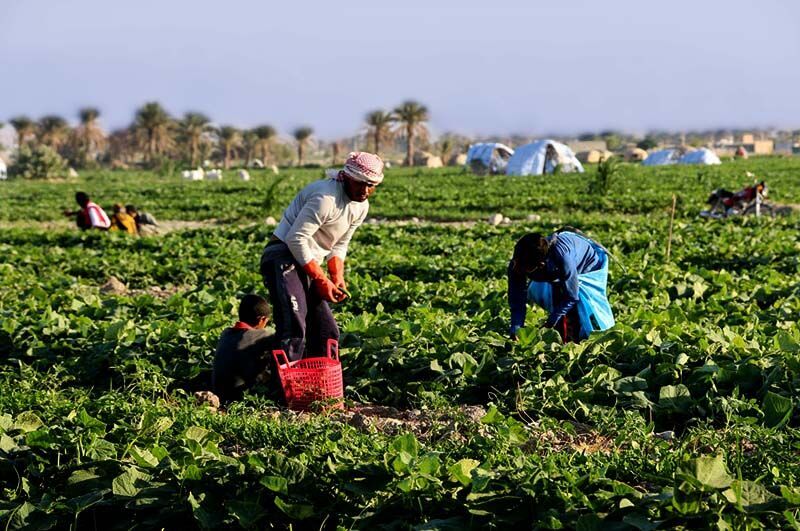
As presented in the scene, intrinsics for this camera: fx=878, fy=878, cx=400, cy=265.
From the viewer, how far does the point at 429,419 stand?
15.7 feet

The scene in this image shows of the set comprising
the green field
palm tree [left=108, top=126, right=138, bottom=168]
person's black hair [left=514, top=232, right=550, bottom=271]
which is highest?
palm tree [left=108, top=126, right=138, bottom=168]

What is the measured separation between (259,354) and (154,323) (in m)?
1.55

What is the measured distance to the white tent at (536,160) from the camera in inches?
1522

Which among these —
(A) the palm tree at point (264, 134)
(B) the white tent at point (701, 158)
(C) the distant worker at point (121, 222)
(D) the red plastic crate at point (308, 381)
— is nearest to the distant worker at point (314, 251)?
(D) the red plastic crate at point (308, 381)

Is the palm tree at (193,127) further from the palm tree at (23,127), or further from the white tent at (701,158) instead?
the white tent at (701,158)

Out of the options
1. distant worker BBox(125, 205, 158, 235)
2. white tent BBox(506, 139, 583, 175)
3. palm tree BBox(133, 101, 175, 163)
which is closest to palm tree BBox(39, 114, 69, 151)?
palm tree BBox(133, 101, 175, 163)

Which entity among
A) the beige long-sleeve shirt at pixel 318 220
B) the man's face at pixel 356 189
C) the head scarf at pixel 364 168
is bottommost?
the beige long-sleeve shirt at pixel 318 220

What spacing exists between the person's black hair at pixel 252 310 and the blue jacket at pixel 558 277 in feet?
5.41

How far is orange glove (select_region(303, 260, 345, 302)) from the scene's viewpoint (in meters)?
5.16

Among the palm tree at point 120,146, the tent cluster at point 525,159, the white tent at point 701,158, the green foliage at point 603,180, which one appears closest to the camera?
the green foliage at point 603,180

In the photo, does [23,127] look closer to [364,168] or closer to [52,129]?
[52,129]

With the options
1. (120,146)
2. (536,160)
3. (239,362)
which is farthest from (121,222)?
(120,146)

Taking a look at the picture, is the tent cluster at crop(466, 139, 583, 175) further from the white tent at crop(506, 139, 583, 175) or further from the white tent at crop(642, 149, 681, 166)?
the white tent at crop(642, 149, 681, 166)

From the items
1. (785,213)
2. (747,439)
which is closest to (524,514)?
(747,439)
